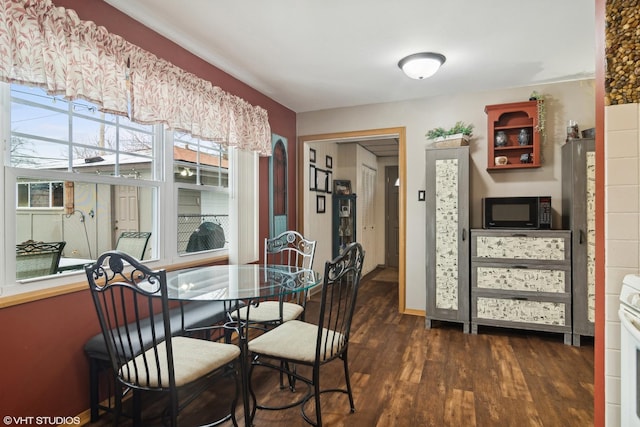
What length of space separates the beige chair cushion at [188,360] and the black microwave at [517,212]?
271 cm

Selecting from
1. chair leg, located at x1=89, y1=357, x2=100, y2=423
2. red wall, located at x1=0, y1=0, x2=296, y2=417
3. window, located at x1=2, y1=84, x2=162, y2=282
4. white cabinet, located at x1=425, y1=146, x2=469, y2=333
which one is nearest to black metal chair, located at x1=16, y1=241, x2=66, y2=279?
window, located at x1=2, y1=84, x2=162, y2=282

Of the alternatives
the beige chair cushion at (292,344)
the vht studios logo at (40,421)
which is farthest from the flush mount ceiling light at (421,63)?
the vht studios logo at (40,421)

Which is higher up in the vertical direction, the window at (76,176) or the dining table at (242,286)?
the window at (76,176)

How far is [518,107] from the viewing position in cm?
340

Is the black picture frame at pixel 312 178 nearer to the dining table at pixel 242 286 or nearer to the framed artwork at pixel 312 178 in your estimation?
the framed artwork at pixel 312 178

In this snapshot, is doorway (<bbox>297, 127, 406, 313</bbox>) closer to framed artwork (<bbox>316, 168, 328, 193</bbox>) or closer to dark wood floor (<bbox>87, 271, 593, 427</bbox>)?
framed artwork (<bbox>316, 168, 328, 193</bbox>)

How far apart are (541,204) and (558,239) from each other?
35 centimetres

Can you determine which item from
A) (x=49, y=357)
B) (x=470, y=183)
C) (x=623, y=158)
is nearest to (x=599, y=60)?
(x=623, y=158)

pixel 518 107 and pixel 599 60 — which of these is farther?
pixel 518 107

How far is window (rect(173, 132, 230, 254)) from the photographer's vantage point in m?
2.81

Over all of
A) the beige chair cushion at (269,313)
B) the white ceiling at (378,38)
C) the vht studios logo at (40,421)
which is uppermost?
the white ceiling at (378,38)

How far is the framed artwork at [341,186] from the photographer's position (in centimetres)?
558

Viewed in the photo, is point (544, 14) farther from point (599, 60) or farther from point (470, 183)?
point (470, 183)

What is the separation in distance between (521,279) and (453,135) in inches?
59.7
